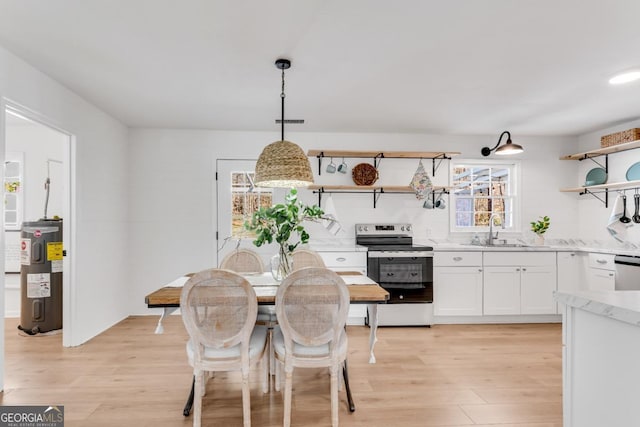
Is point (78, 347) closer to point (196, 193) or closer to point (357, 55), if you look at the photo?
point (196, 193)

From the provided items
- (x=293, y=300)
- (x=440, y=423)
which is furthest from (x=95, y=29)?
(x=440, y=423)

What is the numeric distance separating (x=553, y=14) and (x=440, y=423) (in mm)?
2479

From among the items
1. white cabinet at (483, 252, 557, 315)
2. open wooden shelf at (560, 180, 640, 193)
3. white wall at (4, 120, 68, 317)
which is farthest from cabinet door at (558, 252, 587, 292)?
white wall at (4, 120, 68, 317)

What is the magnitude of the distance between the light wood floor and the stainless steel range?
1.08 feet

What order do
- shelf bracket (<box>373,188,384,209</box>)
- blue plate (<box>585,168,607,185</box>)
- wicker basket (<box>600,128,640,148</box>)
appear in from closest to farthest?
wicker basket (<box>600,128,640,148</box>) → blue plate (<box>585,168,607,185</box>) → shelf bracket (<box>373,188,384,209</box>)

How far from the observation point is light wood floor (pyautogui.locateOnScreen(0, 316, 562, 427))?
85.6 inches

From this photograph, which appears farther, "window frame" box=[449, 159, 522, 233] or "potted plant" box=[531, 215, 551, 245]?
"window frame" box=[449, 159, 522, 233]

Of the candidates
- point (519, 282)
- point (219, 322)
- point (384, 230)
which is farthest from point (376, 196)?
point (219, 322)

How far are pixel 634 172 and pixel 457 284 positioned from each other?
228 centimetres

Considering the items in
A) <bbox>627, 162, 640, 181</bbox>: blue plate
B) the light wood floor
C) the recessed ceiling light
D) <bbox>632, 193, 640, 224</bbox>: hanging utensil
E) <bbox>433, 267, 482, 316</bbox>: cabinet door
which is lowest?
the light wood floor

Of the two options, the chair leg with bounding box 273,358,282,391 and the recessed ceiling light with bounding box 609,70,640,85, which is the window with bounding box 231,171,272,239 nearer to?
the chair leg with bounding box 273,358,282,391

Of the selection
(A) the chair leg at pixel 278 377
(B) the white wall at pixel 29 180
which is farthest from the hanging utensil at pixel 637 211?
(B) the white wall at pixel 29 180

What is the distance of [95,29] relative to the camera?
6.90 feet

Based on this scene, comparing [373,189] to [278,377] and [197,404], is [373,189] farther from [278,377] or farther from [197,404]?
[197,404]
